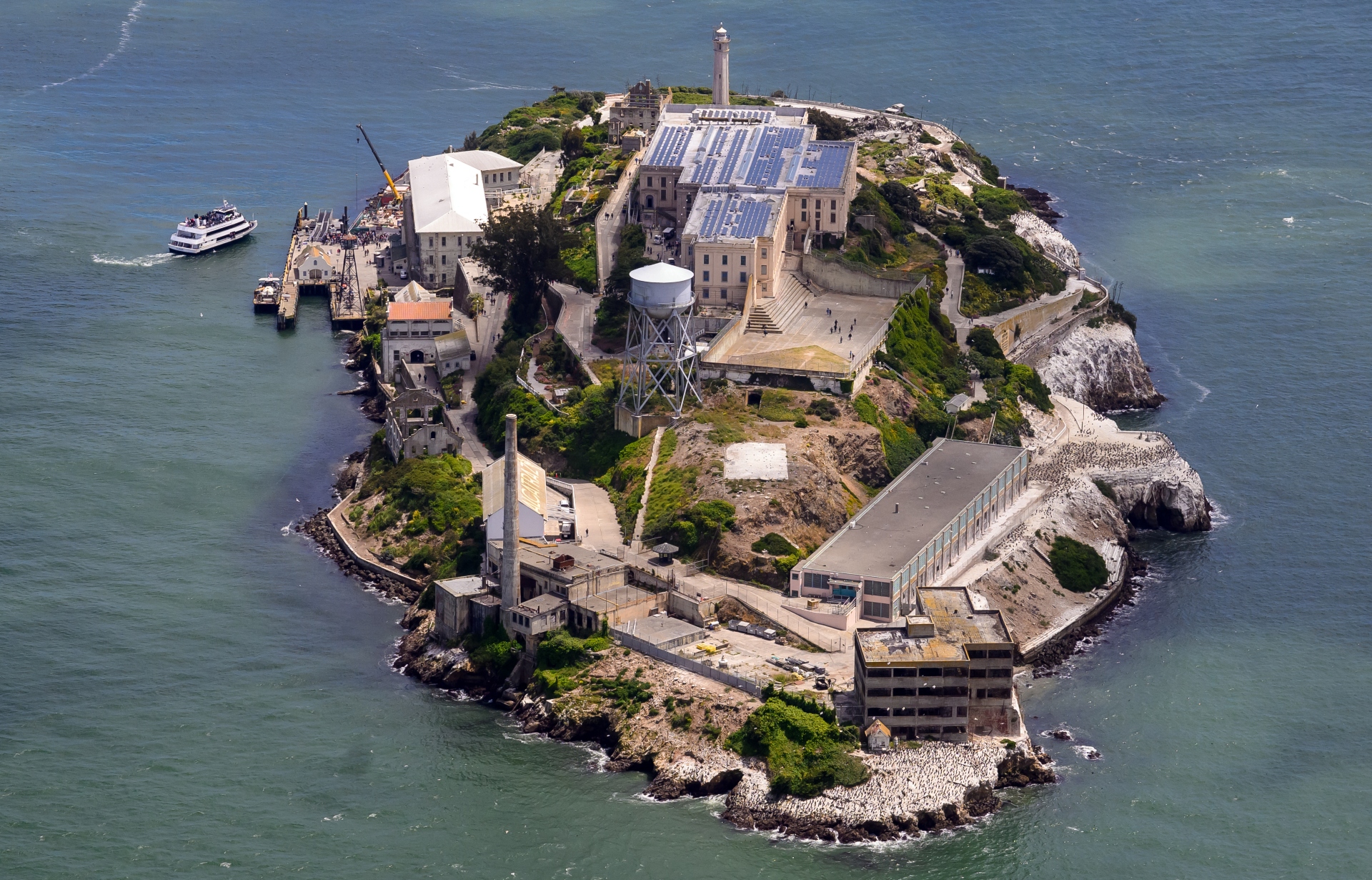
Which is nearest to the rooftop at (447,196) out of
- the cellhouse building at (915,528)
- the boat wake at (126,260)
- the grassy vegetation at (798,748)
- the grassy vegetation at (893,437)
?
the boat wake at (126,260)

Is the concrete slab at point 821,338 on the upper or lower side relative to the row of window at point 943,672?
upper

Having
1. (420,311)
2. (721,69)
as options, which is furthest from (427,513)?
(721,69)

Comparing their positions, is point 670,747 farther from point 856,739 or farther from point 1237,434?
point 1237,434

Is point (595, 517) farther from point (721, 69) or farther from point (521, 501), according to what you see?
point (721, 69)

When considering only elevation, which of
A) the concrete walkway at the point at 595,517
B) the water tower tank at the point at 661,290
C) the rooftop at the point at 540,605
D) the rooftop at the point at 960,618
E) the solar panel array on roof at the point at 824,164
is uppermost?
the solar panel array on roof at the point at 824,164

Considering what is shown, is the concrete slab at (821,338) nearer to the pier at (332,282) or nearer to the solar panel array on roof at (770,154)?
the solar panel array on roof at (770,154)

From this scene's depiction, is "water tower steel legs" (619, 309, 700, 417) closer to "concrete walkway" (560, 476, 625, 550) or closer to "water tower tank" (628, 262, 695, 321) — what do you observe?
"water tower tank" (628, 262, 695, 321)

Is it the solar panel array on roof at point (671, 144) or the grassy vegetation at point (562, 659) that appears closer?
the grassy vegetation at point (562, 659)
